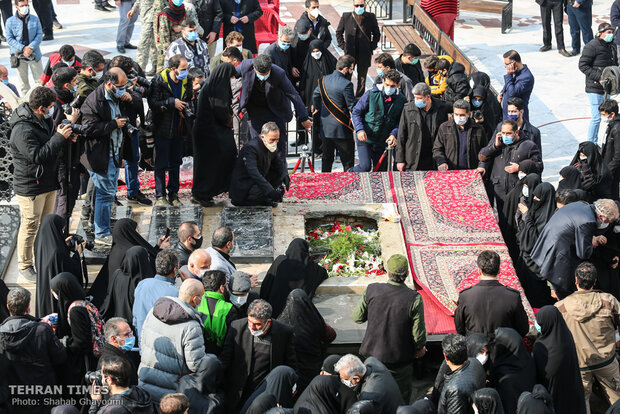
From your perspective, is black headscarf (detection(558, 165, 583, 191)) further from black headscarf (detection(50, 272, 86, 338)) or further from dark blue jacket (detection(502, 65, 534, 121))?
black headscarf (detection(50, 272, 86, 338))

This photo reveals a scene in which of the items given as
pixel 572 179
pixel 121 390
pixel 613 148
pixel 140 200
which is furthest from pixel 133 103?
pixel 613 148

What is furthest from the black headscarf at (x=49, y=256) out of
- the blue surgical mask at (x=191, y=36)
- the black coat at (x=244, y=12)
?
the black coat at (x=244, y=12)

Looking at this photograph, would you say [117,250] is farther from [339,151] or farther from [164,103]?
[339,151]

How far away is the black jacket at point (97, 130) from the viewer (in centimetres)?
787

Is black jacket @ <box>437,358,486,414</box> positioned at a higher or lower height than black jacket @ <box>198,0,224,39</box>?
lower

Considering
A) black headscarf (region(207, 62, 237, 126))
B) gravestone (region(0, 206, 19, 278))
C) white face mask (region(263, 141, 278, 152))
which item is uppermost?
black headscarf (region(207, 62, 237, 126))

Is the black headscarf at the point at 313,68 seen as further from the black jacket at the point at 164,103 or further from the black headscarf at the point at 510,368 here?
the black headscarf at the point at 510,368

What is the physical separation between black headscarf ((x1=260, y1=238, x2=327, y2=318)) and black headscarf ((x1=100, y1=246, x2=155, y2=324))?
102 centimetres

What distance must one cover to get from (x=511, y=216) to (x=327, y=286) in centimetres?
210

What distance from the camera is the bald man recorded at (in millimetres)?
5793

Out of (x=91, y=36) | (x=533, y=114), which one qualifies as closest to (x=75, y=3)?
(x=91, y=36)

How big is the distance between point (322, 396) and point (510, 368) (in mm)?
1490

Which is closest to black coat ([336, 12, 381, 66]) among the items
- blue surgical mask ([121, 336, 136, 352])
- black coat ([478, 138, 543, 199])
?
black coat ([478, 138, 543, 199])

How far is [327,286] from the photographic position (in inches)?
313
